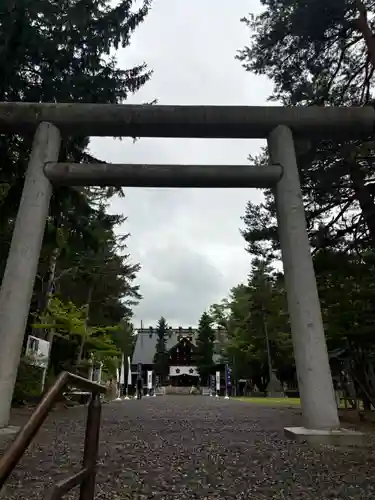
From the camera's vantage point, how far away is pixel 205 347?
42.7 m

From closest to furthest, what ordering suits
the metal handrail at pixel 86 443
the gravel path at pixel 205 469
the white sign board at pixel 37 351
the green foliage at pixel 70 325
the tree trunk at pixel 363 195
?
the metal handrail at pixel 86 443 < the gravel path at pixel 205 469 < the tree trunk at pixel 363 195 < the white sign board at pixel 37 351 < the green foliage at pixel 70 325

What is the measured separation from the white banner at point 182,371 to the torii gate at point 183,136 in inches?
1608

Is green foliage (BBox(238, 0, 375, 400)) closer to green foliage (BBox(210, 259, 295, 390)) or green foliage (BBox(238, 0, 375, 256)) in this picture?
green foliage (BBox(238, 0, 375, 256))

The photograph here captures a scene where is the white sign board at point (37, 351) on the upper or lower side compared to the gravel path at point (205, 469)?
upper

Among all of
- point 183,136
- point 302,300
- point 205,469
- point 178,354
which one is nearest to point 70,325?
point 183,136

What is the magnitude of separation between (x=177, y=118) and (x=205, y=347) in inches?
1533

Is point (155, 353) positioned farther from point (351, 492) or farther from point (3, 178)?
point (351, 492)

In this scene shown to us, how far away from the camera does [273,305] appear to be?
100 feet

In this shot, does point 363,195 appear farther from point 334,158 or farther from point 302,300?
point 302,300

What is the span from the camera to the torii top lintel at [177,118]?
5492 millimetres

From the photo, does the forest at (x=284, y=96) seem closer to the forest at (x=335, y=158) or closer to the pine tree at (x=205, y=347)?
the forest at (x=335, y=158)

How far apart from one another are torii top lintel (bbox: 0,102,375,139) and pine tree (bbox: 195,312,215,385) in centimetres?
3807


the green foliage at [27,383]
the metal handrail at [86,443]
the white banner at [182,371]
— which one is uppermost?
the white banner at [182,371]

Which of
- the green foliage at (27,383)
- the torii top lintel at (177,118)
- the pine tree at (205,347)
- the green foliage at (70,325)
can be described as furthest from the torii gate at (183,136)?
the pine tree at (205,347)
